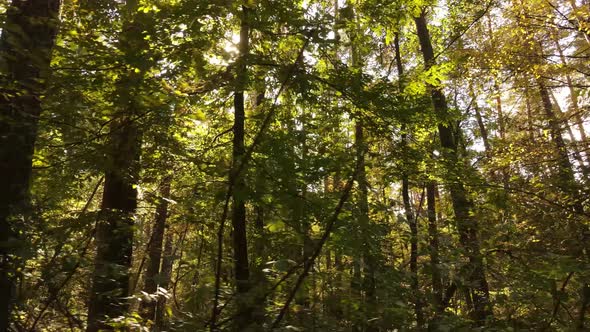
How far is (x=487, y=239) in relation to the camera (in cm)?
562

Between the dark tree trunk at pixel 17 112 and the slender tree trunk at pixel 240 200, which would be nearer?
the slender tree trunk at pixel 240 200

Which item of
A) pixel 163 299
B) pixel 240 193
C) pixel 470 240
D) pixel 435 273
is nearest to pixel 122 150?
pixel 240 193

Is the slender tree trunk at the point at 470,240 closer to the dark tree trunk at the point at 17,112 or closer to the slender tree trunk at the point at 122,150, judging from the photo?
the slender tree trunk at the point at 122,150

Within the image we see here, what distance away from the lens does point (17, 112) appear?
4.21 metres

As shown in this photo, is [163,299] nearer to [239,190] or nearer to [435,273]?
[239,190]

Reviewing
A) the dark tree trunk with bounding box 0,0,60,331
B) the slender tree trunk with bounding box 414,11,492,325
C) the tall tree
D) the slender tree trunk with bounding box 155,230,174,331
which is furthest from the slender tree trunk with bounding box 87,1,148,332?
the slender tree trunk with bounding box 414,11,492,325

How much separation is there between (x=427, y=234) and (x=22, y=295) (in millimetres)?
5120

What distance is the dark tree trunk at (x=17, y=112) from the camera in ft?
11.8

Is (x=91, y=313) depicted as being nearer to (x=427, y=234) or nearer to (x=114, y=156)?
(x=114, y=156)

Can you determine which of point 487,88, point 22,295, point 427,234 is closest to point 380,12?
point 427,234

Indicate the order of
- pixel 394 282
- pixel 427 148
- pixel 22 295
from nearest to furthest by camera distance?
pixel 22 295
pixel 394 282
pixel 427 148

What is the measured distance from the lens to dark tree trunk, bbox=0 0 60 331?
3590mm

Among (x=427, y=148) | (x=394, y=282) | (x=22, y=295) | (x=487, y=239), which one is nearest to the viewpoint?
(x=22, y=295)

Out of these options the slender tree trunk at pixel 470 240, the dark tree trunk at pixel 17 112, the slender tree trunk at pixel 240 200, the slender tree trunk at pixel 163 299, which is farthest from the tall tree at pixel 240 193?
the slender tree trunk at pixel 470 240
